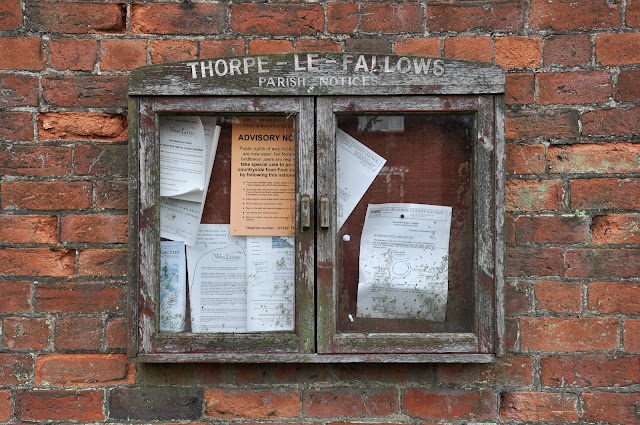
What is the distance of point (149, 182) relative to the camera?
1759mm

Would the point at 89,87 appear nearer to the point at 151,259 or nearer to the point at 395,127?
the point at 151,259

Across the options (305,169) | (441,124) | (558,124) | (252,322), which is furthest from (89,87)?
(558,124)

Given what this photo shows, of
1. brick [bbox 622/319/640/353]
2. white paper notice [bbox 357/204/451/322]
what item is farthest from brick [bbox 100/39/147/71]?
brick [bbox 622/319/640/353]

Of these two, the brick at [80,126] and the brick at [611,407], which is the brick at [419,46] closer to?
the brick at [80,126]

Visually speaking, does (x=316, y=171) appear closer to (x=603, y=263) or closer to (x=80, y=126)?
(x=80, y=126)

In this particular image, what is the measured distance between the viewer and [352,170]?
182 cm

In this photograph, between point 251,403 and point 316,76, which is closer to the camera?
point 316,76

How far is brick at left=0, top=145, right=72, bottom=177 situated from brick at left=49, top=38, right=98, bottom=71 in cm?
25

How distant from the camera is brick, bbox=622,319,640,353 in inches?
71.6

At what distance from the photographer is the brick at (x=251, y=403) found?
185 centimetres

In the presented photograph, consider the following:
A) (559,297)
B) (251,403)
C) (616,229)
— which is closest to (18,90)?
(251,403)

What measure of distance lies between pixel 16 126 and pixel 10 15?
1.09 ft

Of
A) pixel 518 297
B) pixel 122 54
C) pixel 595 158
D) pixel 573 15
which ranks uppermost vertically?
pixel 573 15

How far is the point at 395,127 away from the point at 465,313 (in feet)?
1.93
